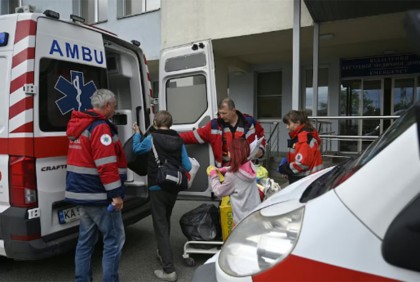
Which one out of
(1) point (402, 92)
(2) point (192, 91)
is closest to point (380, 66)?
(1) point (402, 92)

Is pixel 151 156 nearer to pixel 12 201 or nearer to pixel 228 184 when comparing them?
pixel 228 184

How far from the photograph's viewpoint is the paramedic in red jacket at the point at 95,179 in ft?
8.56

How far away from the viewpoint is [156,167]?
3227mm

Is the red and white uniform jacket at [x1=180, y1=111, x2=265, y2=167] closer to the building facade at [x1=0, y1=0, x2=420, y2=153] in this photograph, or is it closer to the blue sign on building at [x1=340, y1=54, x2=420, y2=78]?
the building facade at [x1=0, y1=0, x2=420, y2=153]

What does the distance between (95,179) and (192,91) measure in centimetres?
208

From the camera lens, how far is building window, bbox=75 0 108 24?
11016 mm

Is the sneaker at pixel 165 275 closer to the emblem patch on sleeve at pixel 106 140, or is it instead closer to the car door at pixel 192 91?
the car door at pixel 192 91

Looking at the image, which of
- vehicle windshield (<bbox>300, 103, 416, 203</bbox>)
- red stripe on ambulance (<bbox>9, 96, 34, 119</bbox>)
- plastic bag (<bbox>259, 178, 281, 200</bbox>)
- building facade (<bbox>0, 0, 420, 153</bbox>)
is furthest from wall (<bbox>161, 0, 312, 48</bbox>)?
vehicle windshield (<bbox>300, 103, 416, 203</bbox>)

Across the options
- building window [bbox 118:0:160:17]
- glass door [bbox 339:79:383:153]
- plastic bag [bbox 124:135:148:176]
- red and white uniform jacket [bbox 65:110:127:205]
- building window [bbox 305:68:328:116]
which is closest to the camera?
red and white uniform jacket [bbox 65:110:127:205]

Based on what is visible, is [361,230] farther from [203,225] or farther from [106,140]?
[203,225]

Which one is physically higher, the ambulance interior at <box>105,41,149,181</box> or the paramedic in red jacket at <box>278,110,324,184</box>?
Answer: the ambulance interior at <box>105,41,149,181</box>

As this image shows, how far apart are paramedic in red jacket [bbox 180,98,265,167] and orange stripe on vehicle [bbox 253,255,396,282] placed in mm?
2622

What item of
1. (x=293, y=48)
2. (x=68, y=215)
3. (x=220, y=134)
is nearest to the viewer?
(x=68, y=215)

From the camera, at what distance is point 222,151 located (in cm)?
398
